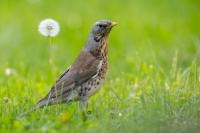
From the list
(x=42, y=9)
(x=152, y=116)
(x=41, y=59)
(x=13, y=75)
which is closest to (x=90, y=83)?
(x=152, y=116)

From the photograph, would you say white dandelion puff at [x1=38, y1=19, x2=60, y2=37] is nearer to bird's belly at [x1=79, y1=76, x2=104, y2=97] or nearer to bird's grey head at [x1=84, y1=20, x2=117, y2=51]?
bird's grey head at [x1=84, y1=20, x2=117, y2=51]

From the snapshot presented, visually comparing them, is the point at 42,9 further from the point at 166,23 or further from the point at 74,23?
the point at 166,23

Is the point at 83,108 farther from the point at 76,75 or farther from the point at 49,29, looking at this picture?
the point at 49,29

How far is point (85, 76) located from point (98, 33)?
0.55m

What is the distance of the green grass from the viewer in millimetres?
7473

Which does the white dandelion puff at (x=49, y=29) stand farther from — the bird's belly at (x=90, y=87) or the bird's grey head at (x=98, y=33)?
the bird's belly at (x=90, y=87)

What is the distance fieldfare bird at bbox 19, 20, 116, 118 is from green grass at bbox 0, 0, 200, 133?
0.12m

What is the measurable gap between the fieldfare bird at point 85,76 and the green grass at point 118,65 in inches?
4.6

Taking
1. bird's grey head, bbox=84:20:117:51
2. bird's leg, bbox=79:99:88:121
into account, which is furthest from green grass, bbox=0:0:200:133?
bird's grey head, bbox=84:20:117:51

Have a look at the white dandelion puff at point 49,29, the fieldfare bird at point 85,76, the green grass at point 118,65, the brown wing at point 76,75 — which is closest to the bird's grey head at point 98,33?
the fieldfare bird at point 85,76

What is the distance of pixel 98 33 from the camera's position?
8773 millimetres

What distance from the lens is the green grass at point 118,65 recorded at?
7473 millimetres

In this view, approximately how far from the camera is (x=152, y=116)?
Result: 290 inches

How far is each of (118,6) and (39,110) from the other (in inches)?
317
